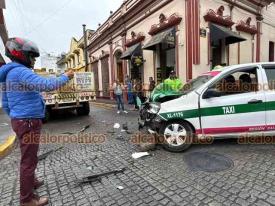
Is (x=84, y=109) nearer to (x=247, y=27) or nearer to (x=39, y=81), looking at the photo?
(x=39, y=81)

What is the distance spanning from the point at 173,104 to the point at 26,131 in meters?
3.01

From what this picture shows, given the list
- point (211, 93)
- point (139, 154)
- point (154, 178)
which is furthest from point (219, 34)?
point (154, 178)

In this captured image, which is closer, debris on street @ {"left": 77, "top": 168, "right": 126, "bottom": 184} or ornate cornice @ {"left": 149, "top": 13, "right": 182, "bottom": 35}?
debris on street @ {"left": 77, "top": 168, "right": 126, "bottom": 184}

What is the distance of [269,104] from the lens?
15.5ft

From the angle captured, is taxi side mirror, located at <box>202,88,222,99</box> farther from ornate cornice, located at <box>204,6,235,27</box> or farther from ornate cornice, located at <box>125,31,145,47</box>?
ornate cornice, located at <box>125,31,145,47</box>

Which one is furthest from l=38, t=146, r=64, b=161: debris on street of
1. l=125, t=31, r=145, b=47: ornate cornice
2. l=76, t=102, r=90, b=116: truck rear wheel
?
l=125, t=31, r=145, b=47: ornate cornice

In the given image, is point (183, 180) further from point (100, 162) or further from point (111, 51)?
point (111, 51)

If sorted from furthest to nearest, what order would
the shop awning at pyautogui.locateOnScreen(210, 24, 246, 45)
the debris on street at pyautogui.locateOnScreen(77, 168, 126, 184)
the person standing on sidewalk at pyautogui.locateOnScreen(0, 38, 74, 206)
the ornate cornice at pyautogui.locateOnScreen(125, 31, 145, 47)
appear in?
the ornate cornice at pyautogui.locateOnScreen(125, 31, 145, 47), the shop awning at pyautogui.locateOnScreen(210, 24, 246, 45), the debris on street at pyautogui.locateOnScreen(77, 168, 126, 184), the person standing on sidewalk at pyautogui.locateOnScreen(0, 38, 74, 206)

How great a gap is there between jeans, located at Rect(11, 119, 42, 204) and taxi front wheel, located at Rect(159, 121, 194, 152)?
9.17 feet

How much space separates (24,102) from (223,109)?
12.1ft

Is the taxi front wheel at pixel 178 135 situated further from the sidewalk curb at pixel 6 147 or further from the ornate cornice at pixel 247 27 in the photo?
the ornate cornice at pixel 247 27

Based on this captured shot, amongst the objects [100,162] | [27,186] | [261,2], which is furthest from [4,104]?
[261,2]

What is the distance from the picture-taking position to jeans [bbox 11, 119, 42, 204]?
2930mm

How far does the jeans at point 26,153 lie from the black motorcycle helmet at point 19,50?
0.77 m
